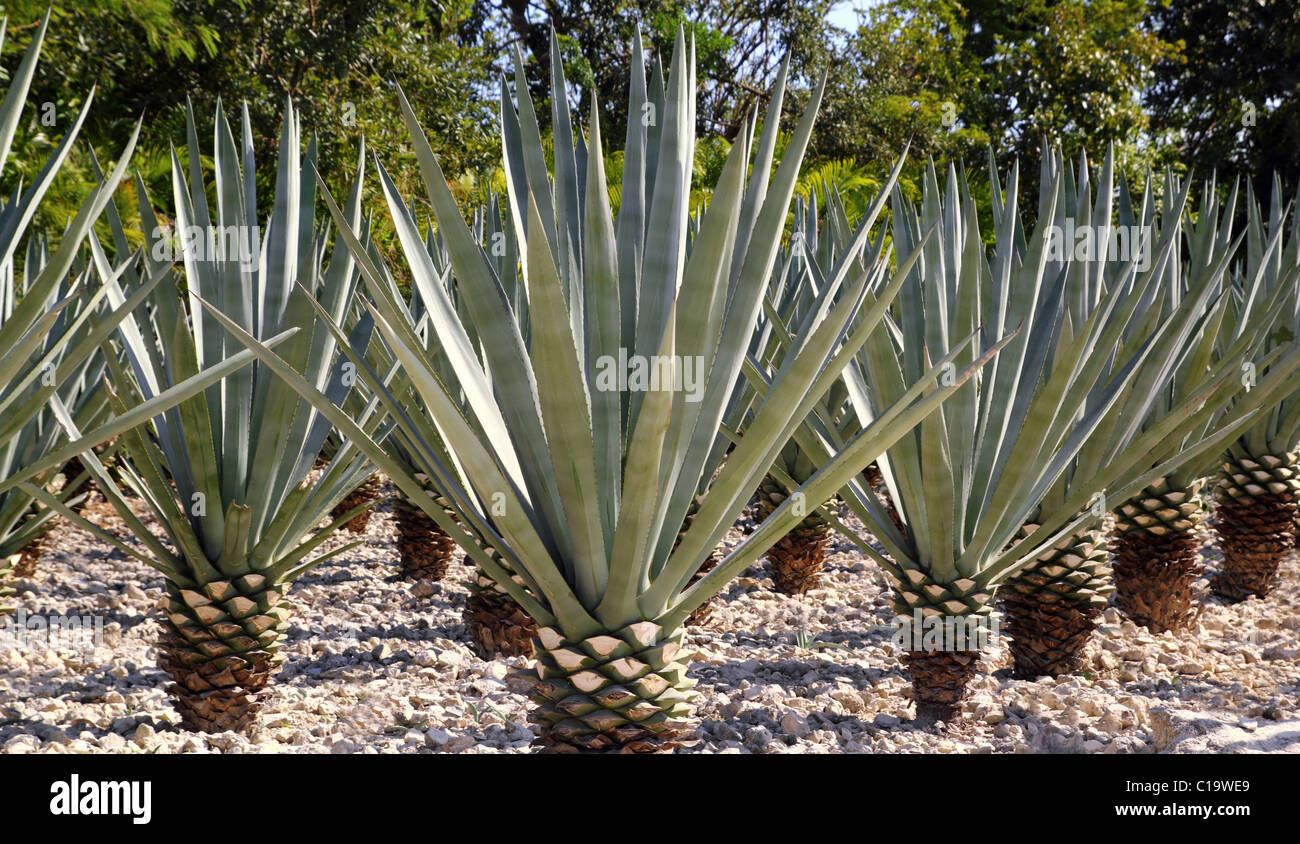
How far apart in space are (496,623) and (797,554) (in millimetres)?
1481

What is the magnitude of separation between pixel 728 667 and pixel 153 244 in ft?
6.99

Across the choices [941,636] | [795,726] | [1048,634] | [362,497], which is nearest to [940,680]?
[941,636]

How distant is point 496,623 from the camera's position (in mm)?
3148

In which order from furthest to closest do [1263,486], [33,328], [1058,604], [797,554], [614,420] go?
[797,554] < [1263,486] < [1058,604] < [614,420] < [33,328]

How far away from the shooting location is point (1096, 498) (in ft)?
8.30

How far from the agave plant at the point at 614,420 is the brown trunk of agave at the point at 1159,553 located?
222cm

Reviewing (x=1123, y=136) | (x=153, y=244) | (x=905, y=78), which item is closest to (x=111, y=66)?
(x=153, y=244)

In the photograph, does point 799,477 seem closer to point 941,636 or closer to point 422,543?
point 941,636

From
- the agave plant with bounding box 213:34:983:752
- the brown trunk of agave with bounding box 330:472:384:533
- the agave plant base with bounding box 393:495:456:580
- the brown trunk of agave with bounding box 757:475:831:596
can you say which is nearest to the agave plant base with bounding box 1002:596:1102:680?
the brown trunk of agave with bounding box 757:475:831:596

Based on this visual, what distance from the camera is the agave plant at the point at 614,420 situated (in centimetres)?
152

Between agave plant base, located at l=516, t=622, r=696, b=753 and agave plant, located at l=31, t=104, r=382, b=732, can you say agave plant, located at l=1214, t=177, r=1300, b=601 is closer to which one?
agave plant base, located at l=516, t=622, r=696, b=753

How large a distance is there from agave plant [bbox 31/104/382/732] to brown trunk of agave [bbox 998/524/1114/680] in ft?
6.65

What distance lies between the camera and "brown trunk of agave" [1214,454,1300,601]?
3.83 m

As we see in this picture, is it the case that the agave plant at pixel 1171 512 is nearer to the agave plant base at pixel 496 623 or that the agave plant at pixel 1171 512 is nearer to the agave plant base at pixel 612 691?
the agave plant base at pixel 496 623
